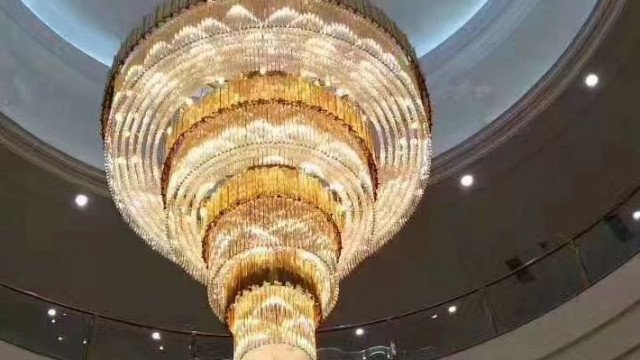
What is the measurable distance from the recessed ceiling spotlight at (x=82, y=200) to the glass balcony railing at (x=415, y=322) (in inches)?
75.9

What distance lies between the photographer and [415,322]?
8578mm

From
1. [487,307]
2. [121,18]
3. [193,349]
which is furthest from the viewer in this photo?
[121,18]

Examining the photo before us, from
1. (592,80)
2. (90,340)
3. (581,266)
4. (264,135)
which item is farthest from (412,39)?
(264,135)

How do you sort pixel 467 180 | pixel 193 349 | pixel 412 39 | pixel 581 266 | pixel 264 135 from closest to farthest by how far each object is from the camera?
pixel 264 135
pixel 581 266
pixel 193 349
pixel 412 39
pixel 467 180

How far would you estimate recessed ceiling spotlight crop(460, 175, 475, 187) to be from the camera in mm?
10273

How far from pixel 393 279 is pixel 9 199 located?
3.93 meters

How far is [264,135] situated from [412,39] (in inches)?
214

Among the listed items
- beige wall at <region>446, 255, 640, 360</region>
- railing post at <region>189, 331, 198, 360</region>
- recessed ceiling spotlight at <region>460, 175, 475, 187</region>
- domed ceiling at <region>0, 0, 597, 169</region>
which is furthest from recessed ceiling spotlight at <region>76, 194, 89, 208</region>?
beige wall at <region>446, 255, 640, 360</region>

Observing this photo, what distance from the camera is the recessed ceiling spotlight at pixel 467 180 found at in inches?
404

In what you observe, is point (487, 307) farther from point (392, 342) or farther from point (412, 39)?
point (412, 39)

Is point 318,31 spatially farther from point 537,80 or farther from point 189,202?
point 537,80

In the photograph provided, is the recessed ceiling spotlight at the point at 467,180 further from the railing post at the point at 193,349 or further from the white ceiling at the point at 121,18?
the railing post at the point at 193,349

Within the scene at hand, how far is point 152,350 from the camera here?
855cm

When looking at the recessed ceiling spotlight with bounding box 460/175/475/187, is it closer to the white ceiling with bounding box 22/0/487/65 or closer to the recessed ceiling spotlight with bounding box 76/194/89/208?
the white ceiling with bounding box 22/0/487/65
